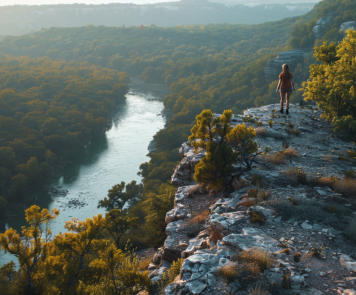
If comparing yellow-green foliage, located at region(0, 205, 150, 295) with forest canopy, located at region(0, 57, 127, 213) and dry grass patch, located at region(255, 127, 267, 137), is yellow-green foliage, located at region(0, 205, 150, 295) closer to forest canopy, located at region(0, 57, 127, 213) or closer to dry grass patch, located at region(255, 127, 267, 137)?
dry grass patch, located at region(255, 127, 267, 137)

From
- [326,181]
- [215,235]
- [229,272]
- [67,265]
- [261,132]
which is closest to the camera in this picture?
[229,272]

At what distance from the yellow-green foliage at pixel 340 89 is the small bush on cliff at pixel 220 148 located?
26.5ft

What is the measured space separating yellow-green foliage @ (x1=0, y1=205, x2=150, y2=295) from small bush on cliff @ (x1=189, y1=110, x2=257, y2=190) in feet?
15.6

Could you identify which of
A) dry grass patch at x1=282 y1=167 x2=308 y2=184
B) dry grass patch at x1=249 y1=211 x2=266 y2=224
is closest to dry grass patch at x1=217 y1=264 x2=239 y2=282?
dry grass patch at x1=249 y1=211 x2=266 y2=224

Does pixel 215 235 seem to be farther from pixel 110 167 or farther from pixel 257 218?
pixel 110 167

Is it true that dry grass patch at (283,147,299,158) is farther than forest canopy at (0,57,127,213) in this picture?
No

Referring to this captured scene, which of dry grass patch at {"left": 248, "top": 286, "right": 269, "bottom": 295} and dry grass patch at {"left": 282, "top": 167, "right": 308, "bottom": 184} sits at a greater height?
dry grass patch at {"left": 282, "top": 167, "right": 308, "bottom": 184}

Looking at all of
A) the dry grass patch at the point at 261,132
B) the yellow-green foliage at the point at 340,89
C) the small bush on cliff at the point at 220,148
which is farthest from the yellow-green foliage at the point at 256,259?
the yellow-green foliage at the point at 340,89

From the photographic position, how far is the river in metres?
48.2

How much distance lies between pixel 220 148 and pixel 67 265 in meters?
7.28

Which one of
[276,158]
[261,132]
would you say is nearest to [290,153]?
[276,158]

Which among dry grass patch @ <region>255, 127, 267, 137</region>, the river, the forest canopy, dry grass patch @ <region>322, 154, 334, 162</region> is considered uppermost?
dry grass patch @ <region>255, 127, 267, 137</region>

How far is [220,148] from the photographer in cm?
1389

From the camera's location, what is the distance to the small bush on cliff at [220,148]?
45.7 feet
